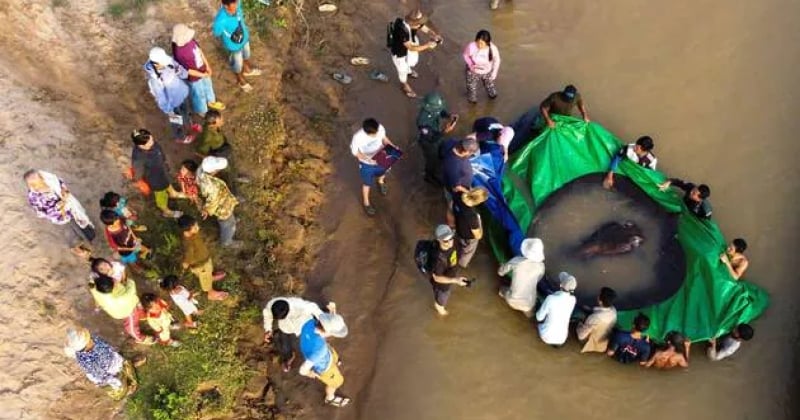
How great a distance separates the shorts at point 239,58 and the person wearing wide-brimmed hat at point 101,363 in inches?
177

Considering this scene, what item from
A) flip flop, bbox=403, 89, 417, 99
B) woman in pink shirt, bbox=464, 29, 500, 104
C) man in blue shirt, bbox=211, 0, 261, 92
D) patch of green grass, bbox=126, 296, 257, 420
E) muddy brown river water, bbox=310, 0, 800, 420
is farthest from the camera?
flip flop, bbox=403, 89, 417, 99

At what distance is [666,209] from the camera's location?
9648 millimetres

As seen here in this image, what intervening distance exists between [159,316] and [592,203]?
19.6 ft

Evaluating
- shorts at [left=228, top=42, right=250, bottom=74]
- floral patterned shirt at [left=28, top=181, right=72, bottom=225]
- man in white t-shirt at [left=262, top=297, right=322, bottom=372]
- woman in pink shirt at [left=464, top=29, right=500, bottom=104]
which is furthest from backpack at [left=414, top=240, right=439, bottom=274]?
floral patterned shirt at [left=28, top=181, right=72, bottom=225]

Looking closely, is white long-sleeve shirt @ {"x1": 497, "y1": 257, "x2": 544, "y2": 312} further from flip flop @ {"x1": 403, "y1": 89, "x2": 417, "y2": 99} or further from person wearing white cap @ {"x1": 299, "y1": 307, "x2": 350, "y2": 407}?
flip flop @ {"x1": 403, "y1": 89, "x2": 417, "y2": 99}

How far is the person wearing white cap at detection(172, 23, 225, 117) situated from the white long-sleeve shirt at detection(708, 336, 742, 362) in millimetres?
6790

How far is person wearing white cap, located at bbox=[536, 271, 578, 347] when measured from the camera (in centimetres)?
808

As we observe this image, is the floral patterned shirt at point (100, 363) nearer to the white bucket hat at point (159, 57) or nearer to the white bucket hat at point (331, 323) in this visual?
the white bucket hat at point (331, 323)

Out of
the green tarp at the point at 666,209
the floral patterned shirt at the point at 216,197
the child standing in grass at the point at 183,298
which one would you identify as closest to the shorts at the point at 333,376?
the child standing in grass at the point at 183,298

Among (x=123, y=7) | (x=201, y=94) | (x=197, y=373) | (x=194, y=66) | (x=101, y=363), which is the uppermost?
(x=194, y=66)

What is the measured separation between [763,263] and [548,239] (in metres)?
2.85

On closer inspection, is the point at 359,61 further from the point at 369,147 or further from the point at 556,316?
the point at 556,316

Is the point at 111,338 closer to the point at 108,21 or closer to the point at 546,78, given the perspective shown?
the point at 108,21

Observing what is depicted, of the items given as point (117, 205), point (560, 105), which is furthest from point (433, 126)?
point (117, 205)
